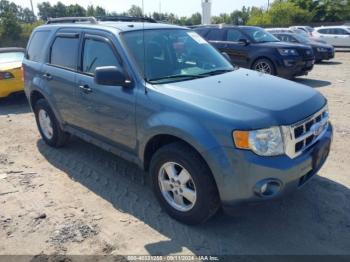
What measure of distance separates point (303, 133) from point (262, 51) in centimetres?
780

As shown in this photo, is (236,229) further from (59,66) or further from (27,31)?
(27,31)

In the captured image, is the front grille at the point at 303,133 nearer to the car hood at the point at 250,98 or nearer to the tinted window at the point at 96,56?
the car hood at the point at 250,98

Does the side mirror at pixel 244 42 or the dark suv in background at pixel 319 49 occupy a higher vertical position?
the side mirror at pixel 244 42

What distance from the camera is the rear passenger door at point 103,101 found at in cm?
380

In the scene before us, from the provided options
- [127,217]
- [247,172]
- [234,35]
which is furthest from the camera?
[234,35]

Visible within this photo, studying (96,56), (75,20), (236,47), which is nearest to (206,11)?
(236,47)

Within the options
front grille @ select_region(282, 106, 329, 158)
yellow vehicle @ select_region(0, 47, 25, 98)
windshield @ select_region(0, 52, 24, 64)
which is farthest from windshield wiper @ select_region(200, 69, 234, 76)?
windshield @ select_region(0, 52, 24, 64)

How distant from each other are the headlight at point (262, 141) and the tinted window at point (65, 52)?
260 centimetres

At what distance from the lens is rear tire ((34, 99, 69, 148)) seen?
212 inches

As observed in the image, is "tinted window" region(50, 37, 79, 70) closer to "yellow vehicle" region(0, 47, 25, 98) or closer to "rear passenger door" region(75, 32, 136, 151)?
"rear passenger door" region(75, 32, 136, 151)

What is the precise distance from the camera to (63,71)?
4.73 m

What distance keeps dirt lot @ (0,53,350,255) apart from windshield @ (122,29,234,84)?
1.41 m

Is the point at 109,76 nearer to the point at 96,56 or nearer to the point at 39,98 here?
the point at 96,56

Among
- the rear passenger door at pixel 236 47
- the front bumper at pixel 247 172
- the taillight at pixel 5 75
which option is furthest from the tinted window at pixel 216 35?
the front bumper at pixel 247 172
